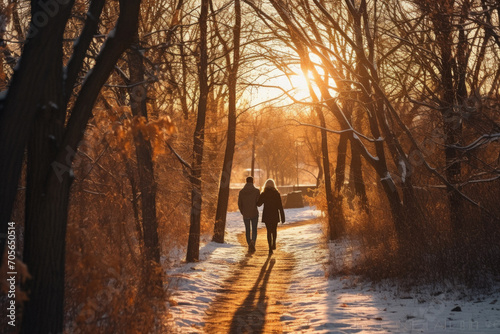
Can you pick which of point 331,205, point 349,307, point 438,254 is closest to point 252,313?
point 349,307

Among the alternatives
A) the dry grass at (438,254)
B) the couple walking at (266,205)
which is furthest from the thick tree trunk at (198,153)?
the dry grass at (438,254)

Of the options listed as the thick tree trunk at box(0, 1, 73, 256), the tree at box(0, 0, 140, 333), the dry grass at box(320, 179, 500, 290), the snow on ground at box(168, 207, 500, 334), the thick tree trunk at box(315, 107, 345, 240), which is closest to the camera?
the thick tree trunk at box(0, 1, 73, 256)

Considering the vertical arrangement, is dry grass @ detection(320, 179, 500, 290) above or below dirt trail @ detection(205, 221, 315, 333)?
above

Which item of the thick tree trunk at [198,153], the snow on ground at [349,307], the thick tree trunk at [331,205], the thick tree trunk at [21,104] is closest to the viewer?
the thick tree trunk at [21,104]

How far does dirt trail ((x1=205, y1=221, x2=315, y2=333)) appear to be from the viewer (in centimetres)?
723

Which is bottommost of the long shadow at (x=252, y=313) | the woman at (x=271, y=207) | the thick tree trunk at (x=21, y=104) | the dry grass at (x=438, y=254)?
the long shadow at (x=252, y=313)

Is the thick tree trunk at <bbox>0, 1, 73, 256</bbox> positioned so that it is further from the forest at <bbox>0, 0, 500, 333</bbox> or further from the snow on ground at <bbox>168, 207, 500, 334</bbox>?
the snow on ground at <bbox>168, 207, 500, 334</bbox>

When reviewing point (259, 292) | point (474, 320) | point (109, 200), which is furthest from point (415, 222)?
point (109, 200)

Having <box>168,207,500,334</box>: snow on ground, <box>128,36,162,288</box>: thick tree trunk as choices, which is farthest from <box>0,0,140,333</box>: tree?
<box>128,36,162,288</box>: thick tree trunk

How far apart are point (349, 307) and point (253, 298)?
5.96ft

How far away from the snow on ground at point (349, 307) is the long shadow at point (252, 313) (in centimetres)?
35

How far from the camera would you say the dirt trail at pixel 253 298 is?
7227mm

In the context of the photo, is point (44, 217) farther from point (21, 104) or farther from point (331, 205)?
point (331, 205)

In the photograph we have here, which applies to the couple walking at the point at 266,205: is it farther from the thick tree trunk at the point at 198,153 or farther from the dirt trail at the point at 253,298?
the thick tree trunk at the point at 198,153
